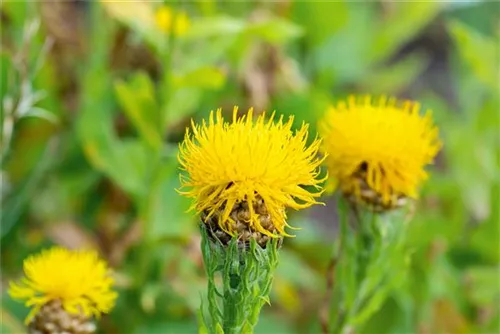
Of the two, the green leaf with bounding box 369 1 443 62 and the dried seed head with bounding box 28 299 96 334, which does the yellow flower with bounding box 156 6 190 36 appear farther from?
the green leaf with bounding box 369 1 443 62

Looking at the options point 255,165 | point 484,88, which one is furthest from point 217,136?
point 484,88

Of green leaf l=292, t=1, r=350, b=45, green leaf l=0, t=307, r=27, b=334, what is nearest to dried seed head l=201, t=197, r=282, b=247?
green leaf l=0, t=307, r=27, b=334

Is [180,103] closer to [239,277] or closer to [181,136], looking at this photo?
[181,136]

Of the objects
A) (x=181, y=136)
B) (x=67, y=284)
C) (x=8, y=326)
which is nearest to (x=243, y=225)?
(x=67, y=284)

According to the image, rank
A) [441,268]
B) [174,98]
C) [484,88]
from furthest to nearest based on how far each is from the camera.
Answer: [484,88], [441,268], [174,98]

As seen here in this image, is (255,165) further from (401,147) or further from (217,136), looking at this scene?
(401,147)

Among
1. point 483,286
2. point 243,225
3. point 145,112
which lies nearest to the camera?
point 243,225
